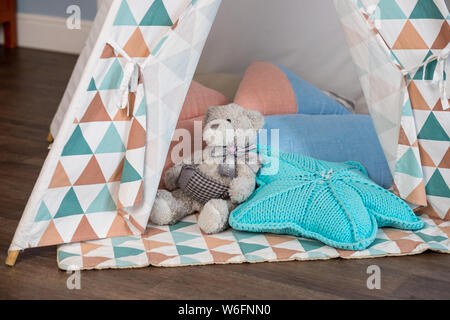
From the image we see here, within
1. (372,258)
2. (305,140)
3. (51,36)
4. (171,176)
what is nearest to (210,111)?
(171,176)

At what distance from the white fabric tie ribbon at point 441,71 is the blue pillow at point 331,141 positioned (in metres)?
0.31

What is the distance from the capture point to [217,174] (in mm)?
1623

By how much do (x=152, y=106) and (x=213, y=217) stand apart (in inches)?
12.5

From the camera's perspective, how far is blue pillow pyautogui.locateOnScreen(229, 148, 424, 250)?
150cm

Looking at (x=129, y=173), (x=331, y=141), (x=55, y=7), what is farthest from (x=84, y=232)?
(x=55, y=7)

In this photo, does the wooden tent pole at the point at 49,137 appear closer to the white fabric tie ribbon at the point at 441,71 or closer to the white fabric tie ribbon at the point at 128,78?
the white fabric tie ribbon at the point at 128,78

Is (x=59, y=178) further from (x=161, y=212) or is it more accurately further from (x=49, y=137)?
(x=49, y=137)

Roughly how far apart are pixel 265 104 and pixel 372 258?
719mm

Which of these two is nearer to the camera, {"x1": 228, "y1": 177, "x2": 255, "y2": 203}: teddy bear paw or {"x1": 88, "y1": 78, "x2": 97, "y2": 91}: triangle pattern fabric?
{"x1": 88, "y1": 78, "x2": 97, "y2": 91}: triangle pattern fabric

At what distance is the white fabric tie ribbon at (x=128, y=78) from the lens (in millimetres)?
1379

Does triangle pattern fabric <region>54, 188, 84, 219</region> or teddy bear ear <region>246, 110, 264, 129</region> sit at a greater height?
teddy bear ear <region>246, 110, 264, 129</region>

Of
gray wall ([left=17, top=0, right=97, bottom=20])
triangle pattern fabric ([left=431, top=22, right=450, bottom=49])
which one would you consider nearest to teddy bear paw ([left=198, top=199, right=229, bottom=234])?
triangle pattern fabric ([left=431, top=22, right=450, bottom=49])

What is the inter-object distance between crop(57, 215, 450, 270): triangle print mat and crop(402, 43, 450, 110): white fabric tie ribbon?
37 cm

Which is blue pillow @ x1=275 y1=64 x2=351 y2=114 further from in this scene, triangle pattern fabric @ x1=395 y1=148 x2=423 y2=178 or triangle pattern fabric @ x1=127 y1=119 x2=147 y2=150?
triangle pattern fabric @ x1=127 y1=119 x2=147 y2=150
